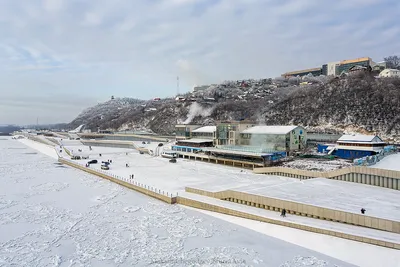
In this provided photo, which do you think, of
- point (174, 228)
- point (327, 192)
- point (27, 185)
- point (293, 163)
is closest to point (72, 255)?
point (174, 228)

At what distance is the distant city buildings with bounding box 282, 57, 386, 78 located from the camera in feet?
325

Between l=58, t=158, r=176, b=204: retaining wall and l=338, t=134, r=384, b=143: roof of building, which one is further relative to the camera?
l=338, t=134, r=384, b=143: roof of building

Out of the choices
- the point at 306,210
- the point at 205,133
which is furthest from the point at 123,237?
the point at 205,133

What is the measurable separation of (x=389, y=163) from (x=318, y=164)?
20.3 ft

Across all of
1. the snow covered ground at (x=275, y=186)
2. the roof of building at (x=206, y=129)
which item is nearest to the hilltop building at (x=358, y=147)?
the snow covered ground at (x=275, y=186)

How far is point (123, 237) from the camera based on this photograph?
15.1 meters

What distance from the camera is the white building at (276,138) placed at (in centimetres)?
3834

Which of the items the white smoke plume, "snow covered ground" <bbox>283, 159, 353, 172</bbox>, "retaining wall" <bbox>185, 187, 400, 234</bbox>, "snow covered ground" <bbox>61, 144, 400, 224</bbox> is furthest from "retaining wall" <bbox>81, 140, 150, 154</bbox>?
"retaining wall" <bbox>185, 187, 400, 234</bbox>

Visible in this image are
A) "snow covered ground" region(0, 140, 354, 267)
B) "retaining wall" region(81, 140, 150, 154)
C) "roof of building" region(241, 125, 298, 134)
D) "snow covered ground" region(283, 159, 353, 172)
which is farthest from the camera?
"retaining wall" region(81, 140, 150, 154)

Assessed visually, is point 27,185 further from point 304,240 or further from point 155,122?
point 155,122

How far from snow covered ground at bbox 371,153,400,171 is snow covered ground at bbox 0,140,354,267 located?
46.3ft

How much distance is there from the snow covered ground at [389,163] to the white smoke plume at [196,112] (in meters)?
64.3

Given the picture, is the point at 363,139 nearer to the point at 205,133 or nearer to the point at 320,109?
the point at 205,133

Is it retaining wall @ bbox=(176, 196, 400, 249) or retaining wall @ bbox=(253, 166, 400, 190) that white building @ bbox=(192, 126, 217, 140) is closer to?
retaining wall @ bbox=(253, 166, 400, 190)
